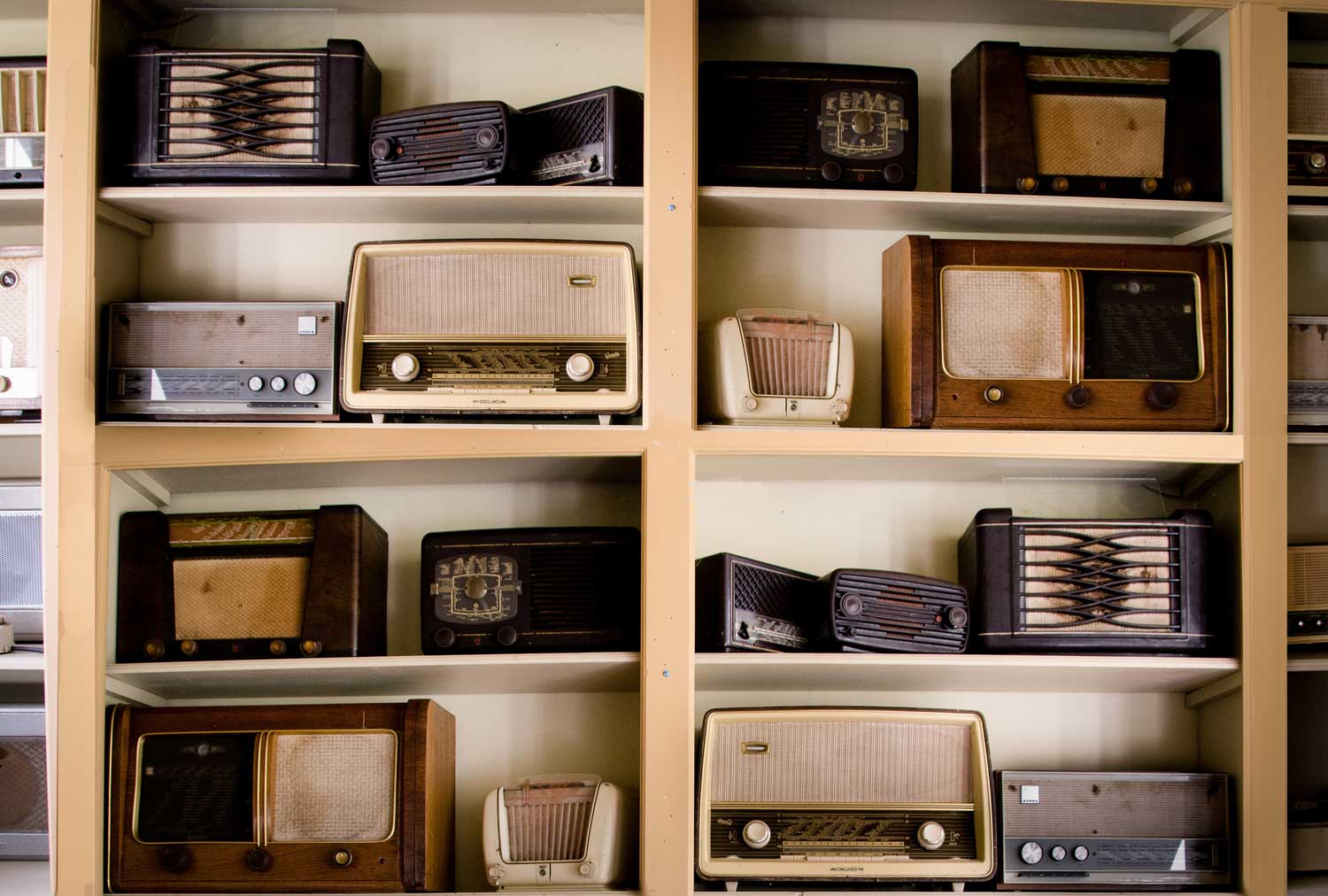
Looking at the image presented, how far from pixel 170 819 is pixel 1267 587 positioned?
2.25m

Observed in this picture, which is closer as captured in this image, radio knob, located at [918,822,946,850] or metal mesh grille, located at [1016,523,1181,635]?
radio knob, located at [918,822,946,850]

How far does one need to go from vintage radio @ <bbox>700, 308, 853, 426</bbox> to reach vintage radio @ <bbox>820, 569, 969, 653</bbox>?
0.35m

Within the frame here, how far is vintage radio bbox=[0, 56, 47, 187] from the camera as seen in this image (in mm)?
2676

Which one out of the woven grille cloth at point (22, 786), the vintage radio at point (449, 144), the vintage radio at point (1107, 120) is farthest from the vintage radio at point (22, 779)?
the vintage radio at point (1107, 120)

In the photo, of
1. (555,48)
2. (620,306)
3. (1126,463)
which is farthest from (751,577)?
(555,48)

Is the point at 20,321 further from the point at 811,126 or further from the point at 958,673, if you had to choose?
the point at 958,673

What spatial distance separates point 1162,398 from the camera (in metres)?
2.68

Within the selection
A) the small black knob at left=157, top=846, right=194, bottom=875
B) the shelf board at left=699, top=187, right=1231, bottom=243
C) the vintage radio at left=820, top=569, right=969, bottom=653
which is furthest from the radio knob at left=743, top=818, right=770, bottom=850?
the shelf board at left=699, top=187, right=1231, bottom=243

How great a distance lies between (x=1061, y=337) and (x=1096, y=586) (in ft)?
1.71

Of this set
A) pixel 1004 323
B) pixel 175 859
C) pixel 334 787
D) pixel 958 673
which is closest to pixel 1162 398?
pixel 1004 323

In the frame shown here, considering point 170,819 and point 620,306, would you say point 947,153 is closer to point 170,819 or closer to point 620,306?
point 620,306

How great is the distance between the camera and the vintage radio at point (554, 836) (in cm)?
252

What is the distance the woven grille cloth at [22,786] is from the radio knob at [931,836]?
1.75m

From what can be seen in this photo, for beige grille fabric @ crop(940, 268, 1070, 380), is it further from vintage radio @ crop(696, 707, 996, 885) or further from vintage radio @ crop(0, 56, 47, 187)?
vintage radio @ crop(0, 56, 47, 187)
